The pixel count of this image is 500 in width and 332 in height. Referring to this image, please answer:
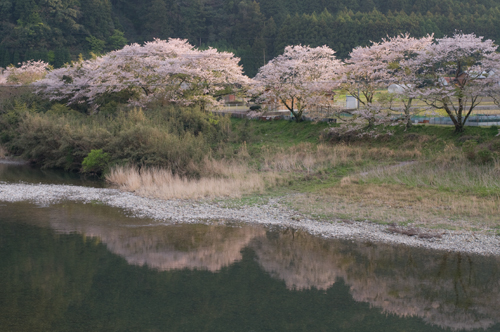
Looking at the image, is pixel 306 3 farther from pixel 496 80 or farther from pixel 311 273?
pixel 311 273

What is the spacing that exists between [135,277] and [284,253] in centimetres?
422

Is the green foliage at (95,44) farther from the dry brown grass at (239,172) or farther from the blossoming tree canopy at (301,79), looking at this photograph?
the dry brown grass at (239,172)

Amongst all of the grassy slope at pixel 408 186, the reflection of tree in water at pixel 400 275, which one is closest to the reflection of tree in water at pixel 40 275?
the reflection of tree in water at pixel 400 275

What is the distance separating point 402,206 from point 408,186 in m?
2.80

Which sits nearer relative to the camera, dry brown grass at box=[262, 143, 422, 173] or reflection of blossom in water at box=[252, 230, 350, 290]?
reflection of blossom in water at box=[252, 230, 350, 290]

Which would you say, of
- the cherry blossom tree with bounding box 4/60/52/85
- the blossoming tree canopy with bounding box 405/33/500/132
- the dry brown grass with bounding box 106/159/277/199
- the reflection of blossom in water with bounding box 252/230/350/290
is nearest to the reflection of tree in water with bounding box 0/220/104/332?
the reflection of blossom in water with bounding box 252/230/350/290

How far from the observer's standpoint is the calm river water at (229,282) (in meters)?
10.2

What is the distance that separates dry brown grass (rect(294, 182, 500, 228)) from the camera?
15.7 metres

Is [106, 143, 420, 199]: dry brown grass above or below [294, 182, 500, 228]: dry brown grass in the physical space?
above

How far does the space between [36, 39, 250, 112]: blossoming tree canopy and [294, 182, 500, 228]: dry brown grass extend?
19467 mm

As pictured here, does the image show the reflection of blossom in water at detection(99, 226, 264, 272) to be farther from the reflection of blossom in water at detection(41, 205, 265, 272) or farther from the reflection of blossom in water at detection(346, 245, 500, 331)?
the reflection of blossom in water at detection(346, 245, 500, 331)

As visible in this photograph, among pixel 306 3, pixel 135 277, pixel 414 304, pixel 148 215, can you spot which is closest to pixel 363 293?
pixel 414 304

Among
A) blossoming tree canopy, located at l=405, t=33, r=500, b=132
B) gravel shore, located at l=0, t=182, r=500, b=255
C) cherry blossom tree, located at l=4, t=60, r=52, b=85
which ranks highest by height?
cherry blossom tree, located at l=4, t=60, r=52, b=85

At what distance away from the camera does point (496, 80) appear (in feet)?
80.6
